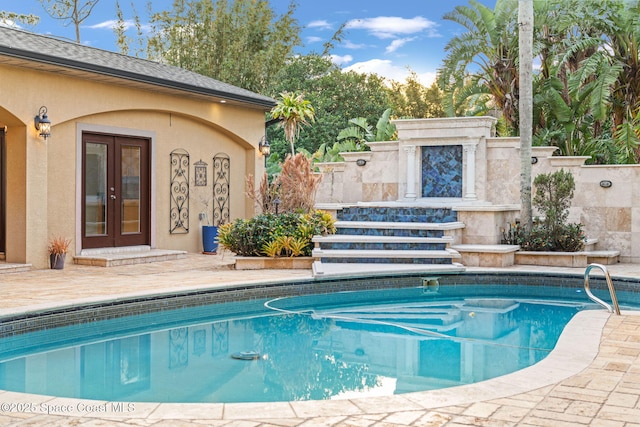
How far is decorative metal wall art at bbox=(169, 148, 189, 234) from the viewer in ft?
50.2

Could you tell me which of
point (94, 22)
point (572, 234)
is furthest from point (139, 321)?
point (94, 22)

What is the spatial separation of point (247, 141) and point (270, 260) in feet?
17.1

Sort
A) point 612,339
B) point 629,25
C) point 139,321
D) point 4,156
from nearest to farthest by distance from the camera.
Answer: point 612,339
point 139,321
point 4,156
point 629,25

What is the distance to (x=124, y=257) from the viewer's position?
42.6ft

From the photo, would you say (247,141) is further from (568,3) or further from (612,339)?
(612,339)

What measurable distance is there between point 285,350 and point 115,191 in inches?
315

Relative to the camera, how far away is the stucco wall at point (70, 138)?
470 inches

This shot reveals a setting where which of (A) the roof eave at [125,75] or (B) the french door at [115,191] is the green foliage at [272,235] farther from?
(A) the roof eave at [125,75]

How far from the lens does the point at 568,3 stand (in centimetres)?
1783

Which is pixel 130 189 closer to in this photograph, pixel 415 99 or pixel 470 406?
pixel 470 406

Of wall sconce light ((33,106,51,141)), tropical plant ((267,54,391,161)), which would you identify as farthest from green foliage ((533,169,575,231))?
tropical plant ((267,54,391,161))

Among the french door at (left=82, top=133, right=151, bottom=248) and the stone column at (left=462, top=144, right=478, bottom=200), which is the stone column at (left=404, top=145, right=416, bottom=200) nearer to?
the stone column at (left=462, top=144, right=478, bottom=200)

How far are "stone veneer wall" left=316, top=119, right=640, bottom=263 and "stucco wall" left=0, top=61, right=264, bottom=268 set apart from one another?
321cm

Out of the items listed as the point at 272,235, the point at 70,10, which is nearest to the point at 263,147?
the point at 272,235
